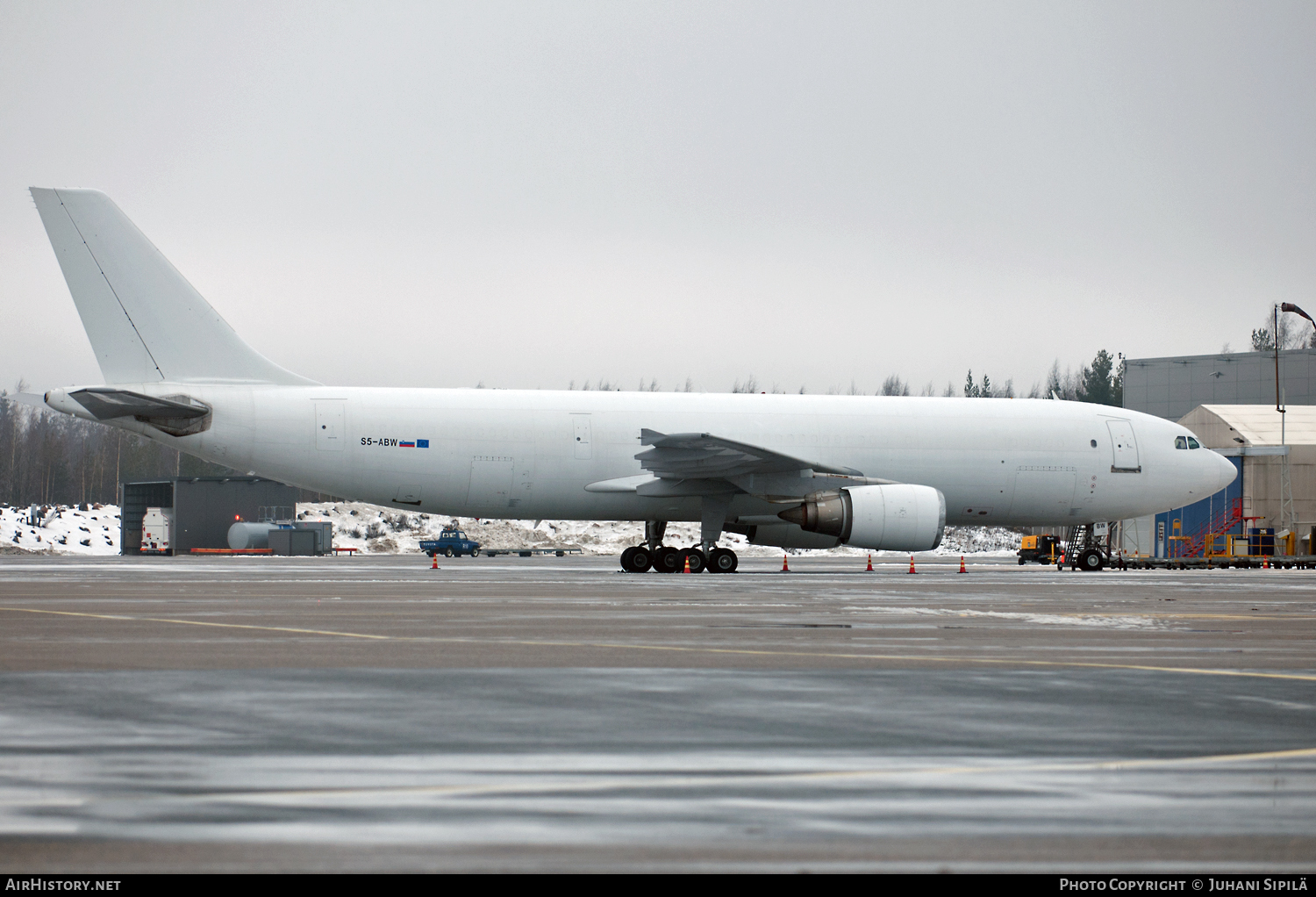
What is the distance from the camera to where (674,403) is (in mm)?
30391

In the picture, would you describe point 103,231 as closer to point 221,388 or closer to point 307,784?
point 221,388

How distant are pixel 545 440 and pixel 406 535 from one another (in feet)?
164

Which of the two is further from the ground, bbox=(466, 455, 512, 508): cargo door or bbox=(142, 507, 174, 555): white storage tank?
bbox=(466, 455, 512, 508): cargo door

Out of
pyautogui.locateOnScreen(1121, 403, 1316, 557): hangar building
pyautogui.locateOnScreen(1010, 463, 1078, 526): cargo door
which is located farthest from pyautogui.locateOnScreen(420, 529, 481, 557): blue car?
pyautogui.locateOnScreen(1010, 463, 1078, 526): cargo door

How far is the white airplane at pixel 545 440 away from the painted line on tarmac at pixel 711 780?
21.4 metres

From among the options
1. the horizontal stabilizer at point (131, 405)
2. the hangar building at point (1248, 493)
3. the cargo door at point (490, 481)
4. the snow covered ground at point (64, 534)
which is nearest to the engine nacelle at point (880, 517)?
the cargo door at point (490, 481)

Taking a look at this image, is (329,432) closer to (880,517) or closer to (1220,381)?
(880,517)

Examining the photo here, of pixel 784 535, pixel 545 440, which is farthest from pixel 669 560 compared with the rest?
pixel 545 440

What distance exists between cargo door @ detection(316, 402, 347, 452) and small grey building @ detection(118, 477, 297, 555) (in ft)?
105

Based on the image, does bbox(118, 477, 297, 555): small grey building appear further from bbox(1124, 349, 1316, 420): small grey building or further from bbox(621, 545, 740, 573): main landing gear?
bbox(1124, 349, 1316, 420): small grey building

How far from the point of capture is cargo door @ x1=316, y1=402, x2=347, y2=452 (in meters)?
28.7

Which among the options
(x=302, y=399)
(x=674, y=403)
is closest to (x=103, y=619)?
(x=302, y=399)

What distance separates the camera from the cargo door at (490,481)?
95.0ft

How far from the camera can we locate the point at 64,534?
227 ft
